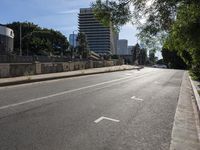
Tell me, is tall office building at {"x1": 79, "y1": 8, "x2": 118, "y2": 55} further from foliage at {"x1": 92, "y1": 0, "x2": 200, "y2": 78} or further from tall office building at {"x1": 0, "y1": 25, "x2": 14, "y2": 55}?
tall office building at {"x1": 0, "y1": 25, "x2": 14, "y2": 55}

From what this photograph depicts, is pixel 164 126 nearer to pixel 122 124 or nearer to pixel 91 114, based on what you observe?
pixel 122 124

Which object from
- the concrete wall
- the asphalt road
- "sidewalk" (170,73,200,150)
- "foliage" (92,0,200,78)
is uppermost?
"foliage" (92,0,200,78)

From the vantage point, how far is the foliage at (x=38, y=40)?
360ft

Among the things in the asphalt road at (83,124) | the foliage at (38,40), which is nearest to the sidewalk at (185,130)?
the asphalt road at (83,124)

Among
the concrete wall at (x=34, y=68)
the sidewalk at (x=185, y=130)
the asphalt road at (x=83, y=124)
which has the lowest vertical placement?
the sidewalk at (x=185, y=130)

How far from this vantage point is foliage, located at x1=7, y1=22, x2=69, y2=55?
110 metres

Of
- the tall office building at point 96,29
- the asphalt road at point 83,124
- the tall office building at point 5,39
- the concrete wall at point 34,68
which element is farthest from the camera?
the tall office building at point 5,39

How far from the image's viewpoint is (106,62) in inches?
2430

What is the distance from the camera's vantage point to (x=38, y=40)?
4279 inches

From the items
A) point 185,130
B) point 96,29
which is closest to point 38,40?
point 96,29

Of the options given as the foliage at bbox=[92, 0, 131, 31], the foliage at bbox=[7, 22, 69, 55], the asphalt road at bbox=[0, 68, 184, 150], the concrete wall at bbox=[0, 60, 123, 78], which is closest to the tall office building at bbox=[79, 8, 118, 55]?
the foliage at bbox=[92, 0, 131, 31]

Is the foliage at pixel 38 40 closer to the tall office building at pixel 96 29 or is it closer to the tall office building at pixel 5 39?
the tall office building at pixel 96 29

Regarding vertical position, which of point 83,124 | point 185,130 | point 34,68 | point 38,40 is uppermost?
point 38,40

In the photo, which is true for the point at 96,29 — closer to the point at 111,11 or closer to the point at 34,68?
the point at 34,68
